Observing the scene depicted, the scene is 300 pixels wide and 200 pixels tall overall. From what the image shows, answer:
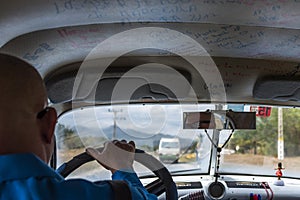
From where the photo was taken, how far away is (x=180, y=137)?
309 cm

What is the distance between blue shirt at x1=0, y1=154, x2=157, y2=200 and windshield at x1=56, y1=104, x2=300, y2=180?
143 cm

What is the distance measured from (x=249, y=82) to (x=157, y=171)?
1.23 metres

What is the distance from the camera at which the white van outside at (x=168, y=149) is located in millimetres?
→ 3090

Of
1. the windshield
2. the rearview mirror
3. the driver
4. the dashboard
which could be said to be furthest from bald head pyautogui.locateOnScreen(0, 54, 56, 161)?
the dashboard

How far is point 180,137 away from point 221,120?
1.52ft

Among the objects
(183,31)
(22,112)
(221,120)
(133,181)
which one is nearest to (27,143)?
(22,112)

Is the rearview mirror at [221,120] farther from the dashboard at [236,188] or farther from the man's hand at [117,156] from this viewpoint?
the man's hand at [117,156]

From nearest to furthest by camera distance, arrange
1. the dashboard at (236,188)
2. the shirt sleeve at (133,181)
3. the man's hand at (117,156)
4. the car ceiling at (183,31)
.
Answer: the shirt sleeve at (133,181), the man's hand at (117,156), the car ceiling at (183,31), the dashboard at (236,188)

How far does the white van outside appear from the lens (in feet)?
10.1

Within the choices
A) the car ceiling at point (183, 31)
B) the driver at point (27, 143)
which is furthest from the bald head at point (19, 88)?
the car ceiling at point (183, 31)

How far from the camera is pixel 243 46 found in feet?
7.25

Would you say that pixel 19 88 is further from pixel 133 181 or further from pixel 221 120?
pixel 221 120

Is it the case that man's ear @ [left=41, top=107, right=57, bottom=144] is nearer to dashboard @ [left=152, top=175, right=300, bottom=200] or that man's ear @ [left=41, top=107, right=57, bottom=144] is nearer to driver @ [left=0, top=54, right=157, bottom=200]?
driver @ [left=0, top=54, right=157, bottom=200]

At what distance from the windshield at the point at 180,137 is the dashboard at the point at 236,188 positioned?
142 mm
